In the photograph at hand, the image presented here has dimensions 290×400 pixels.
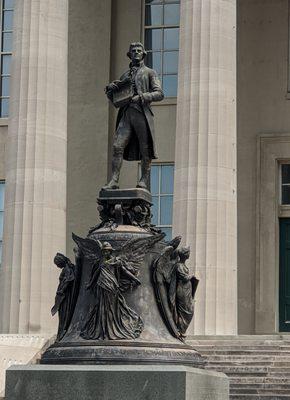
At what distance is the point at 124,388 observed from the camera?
10.9 metres

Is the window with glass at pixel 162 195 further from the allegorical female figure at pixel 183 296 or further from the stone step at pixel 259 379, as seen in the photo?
the allegorical female figure at pixel 183 296

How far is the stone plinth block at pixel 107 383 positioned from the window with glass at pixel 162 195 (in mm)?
19678

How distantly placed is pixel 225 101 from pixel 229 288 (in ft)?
12.4

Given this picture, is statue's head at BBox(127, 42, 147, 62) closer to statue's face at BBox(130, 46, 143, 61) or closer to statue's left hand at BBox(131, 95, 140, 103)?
statue's face at BBox(130, 46, 143, 61)

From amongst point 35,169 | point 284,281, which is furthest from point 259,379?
point 284,281

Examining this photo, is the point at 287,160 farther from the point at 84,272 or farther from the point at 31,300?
the point at 84,272

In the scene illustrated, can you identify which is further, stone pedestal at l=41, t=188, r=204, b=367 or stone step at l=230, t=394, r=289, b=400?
stone step at l=230, t=394, r=289, b=400

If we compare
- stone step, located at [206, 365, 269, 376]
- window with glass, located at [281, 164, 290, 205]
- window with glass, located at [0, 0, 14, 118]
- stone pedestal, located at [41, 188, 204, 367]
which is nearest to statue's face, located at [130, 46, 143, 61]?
stone pedestal, located at [41, 188, 204, 367]

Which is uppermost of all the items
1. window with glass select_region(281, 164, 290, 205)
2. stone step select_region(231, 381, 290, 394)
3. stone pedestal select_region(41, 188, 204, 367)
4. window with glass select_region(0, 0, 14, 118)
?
window with glass select_region(0, 0, 14, 118)

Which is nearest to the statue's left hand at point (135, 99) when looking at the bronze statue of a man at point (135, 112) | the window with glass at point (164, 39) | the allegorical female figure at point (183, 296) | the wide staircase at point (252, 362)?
the bronze statue of a man at point (135, 112)

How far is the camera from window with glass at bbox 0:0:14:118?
32719 millimetres

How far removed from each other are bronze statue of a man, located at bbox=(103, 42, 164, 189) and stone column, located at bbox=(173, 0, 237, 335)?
11.6 m

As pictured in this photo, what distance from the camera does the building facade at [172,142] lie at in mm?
25000

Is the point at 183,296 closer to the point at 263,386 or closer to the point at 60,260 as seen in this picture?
the point at 60,260
